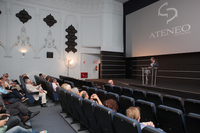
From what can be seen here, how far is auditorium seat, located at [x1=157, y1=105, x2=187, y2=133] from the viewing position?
6.66ft

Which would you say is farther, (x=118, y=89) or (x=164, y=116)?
(x=118, y=89)

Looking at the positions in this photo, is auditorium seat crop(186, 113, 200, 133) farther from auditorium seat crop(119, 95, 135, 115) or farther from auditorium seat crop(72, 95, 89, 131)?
auditorium seat crop(72, 95, 89, 131)

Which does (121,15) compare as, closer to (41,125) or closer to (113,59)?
(113,59)

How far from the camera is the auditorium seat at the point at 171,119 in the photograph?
6.66ft

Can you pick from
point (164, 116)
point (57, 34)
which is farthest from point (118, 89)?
point (57, 34)

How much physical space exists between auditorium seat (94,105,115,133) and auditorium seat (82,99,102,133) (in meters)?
0.13

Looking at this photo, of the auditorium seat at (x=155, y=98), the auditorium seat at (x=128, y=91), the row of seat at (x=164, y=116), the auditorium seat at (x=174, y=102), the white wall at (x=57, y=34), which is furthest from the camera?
the white wall at (x=57, y=34)

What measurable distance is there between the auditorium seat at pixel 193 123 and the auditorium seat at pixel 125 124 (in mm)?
929

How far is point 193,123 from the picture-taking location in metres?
1.98

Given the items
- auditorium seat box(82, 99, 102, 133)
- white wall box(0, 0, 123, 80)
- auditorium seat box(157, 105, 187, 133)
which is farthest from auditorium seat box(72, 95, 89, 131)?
white wall box(0, 0, 123, 80)

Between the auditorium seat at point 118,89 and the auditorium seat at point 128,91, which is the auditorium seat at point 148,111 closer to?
the auditorium seat at point 128,91

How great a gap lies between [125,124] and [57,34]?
9630 millimetres

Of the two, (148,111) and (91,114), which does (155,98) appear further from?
(91,114)

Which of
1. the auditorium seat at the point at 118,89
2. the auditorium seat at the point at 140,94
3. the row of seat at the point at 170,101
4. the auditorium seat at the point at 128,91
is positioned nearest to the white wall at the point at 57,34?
the auditorium seat at the point at 118,89
